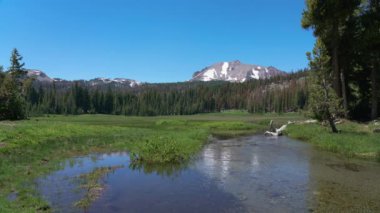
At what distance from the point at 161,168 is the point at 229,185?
6241mm

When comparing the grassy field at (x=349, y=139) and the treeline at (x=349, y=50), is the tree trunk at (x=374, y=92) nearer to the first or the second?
the treeline at (x=349, y=50)

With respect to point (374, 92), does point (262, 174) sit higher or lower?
lower

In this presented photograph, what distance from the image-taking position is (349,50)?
45469 millimetres

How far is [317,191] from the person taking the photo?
1719 cm

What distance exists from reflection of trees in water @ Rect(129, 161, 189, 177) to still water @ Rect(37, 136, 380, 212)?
6cm

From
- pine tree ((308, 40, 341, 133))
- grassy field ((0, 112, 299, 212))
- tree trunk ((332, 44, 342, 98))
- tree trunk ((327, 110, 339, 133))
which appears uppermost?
tree trunk ((332, 44, 342, 98))

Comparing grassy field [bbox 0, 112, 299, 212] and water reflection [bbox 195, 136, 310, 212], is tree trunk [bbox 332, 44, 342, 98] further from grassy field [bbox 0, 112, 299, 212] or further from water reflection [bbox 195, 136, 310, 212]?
grassy field [bbox 0, 112, 299, 212]

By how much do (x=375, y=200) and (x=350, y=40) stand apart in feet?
113

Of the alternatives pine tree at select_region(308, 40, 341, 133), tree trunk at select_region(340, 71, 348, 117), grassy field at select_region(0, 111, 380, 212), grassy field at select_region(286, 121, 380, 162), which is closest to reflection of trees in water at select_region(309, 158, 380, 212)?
grassy field at select_region(286, 121, 380, 162)

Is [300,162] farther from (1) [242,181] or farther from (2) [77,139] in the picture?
(2) [77,139]

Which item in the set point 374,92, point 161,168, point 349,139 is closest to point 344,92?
point 374,92

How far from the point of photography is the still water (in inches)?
574

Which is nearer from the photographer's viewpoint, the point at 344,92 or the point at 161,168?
the point at 161,168

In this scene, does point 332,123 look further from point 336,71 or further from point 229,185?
point 229,185
